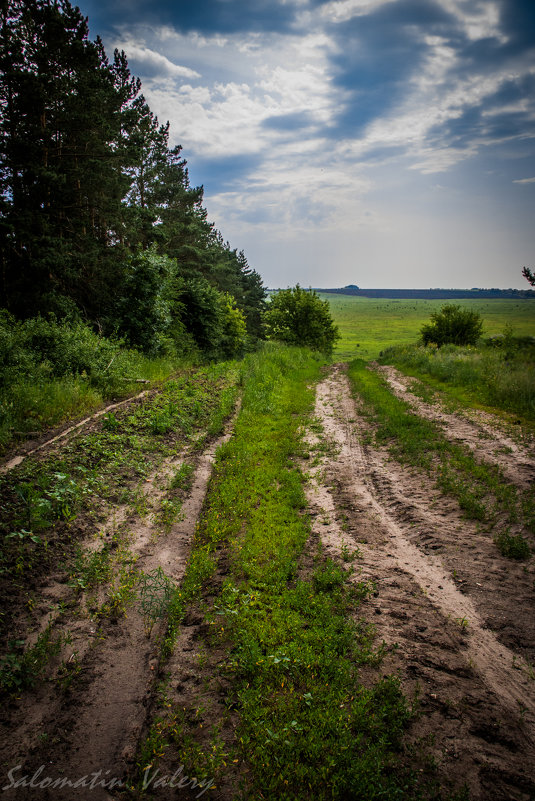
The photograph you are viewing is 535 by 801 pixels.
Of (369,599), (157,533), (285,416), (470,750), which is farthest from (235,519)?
(285,416)

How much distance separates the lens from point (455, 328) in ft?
131

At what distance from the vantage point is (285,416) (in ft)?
42.1

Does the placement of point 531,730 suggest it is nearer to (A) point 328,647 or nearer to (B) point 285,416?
(A) point 328,647

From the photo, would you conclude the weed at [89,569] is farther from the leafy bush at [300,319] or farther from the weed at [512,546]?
the leafy bush at [300,319]

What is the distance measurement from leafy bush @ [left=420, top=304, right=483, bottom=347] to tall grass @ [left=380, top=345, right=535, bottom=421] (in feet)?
42.1

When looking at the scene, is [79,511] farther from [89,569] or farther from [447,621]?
[447,621]

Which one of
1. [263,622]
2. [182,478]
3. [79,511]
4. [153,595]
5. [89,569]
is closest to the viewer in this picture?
[263,622]

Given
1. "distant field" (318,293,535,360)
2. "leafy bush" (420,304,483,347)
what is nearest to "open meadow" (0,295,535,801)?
"leafy bush" (420,304,483,347)

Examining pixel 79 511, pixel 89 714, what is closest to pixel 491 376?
pixel 79 511

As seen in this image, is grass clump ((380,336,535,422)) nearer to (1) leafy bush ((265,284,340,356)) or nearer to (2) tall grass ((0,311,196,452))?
(1) leafy bush ((265,284,340,356))

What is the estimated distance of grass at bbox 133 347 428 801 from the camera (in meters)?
2.86

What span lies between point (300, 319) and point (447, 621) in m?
34.5

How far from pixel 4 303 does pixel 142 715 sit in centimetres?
1793

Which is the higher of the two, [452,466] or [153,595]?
[452,466]
